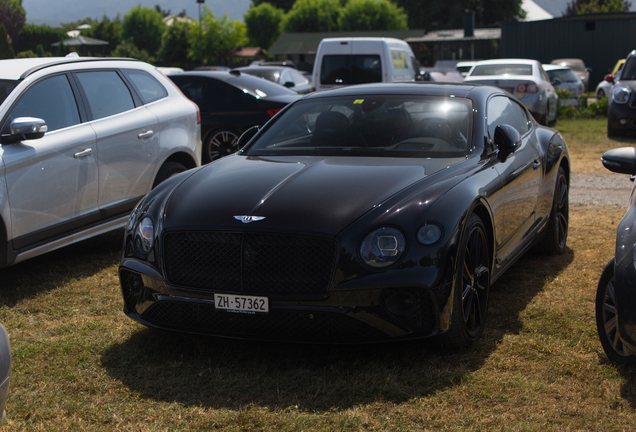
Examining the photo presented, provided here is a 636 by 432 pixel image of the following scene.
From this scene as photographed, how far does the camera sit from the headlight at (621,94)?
1454 cm

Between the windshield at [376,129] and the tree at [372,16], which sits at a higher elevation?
the tree at [372,16]

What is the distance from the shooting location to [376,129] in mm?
4949

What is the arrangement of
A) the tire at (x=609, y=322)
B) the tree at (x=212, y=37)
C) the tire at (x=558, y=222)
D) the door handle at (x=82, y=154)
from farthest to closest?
1. the tree at (x=212, y=37)
2. the tire at (x=558, y=222)
3. the door handle at (x=82, y=154)
4. the tire at (x=609, y=322)

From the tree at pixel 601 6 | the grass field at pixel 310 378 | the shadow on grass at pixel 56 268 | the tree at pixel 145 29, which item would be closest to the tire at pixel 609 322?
the grass field at pixel 310 378

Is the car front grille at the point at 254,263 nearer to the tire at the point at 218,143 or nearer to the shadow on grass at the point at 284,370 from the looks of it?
the shadow on grass at the point at 284,370

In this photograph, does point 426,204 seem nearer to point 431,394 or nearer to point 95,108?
point 431,394

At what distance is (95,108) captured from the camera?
6164 mm

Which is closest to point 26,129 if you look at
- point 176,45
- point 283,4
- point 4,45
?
point 4,45

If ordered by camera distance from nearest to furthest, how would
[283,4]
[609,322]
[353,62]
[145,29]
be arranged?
[609,322], [353,62], [145,29], [283,4]

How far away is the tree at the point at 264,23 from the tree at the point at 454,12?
1869cm

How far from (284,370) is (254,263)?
24.1 inches

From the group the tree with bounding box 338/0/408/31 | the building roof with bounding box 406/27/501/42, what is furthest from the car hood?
the tree with bounding box 338/0/408/31

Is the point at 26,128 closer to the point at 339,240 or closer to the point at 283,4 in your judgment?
the point at 339,240

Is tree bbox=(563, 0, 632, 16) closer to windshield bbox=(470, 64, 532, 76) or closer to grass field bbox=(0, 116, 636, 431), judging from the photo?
windshield bbox=(470, 64, 532, 76)
